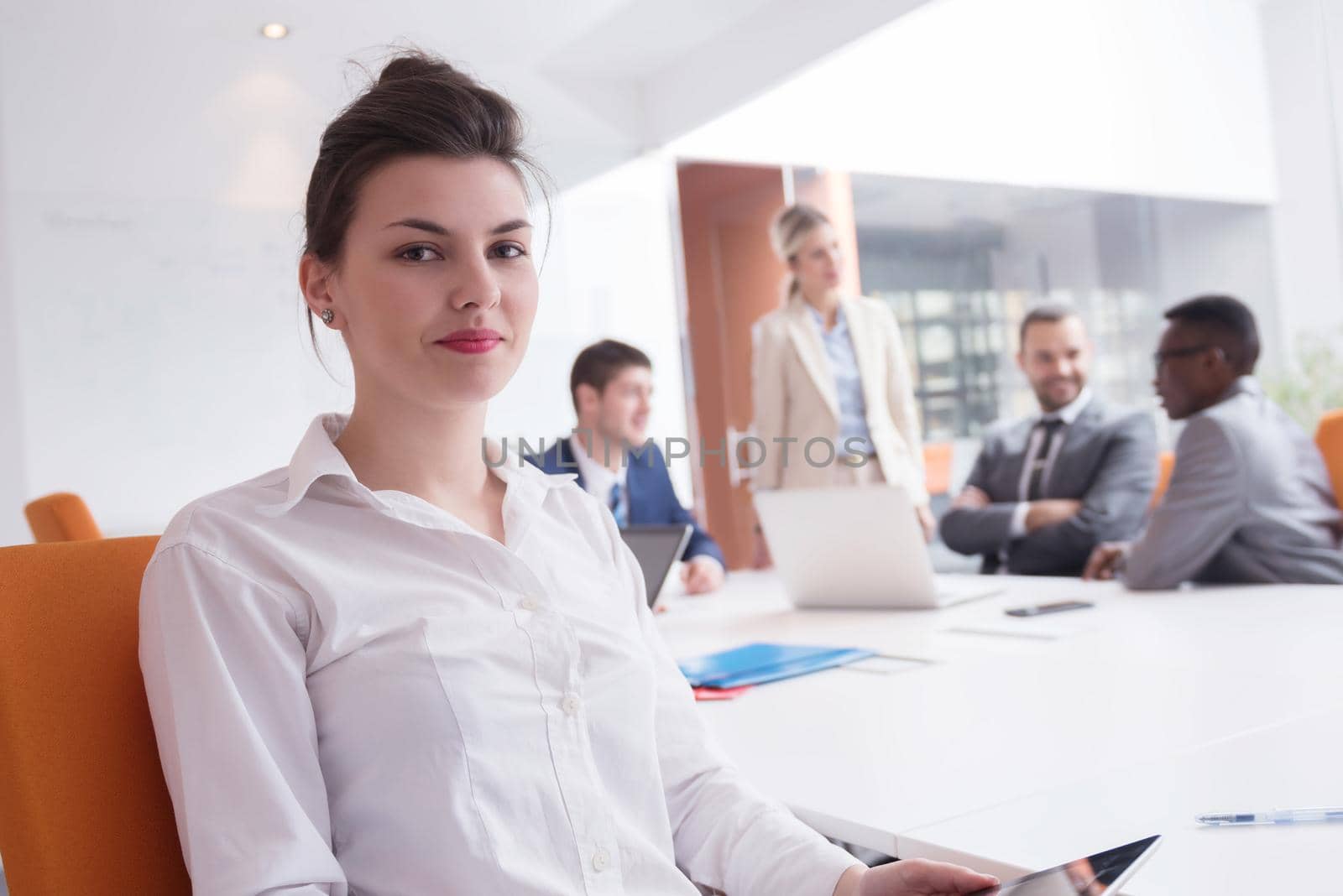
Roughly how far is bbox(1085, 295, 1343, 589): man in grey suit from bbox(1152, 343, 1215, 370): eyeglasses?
0.13m

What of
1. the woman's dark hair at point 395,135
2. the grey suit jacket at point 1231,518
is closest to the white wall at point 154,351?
the grey suit jacket at point 1231,518

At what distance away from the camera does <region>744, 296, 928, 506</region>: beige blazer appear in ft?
14.8

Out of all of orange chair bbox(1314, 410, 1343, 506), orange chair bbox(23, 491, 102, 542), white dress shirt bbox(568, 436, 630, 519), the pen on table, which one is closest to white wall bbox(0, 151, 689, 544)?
white dress shirt bbox(568, 436, 630, 519)

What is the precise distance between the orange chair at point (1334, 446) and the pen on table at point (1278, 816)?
2123mm

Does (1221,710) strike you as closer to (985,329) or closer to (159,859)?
(159,859)

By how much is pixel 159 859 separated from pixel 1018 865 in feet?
2.22

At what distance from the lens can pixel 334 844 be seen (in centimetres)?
90

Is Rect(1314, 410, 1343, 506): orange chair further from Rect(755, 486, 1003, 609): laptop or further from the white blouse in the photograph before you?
the white blouse

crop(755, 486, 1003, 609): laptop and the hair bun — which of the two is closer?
the hair bun

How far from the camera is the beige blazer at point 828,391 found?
4.52 metres

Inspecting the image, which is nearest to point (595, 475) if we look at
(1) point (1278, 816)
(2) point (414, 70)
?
(2) point (414, 70)

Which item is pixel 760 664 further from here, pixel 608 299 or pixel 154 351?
pixel 608 299

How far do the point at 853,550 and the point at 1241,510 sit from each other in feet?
2.62

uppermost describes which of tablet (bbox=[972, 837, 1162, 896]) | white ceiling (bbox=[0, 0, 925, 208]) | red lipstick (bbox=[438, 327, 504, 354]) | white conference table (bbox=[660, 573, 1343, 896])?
white ceiling (bbox=[0, 0, 925, 208])
